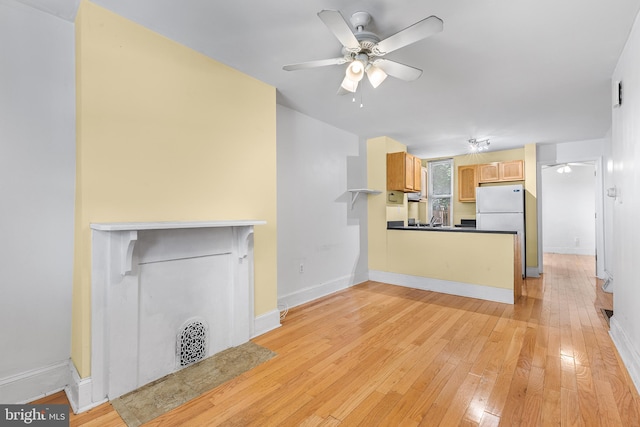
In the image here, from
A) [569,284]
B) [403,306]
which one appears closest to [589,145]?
[569,284]

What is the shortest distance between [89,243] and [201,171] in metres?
0.91

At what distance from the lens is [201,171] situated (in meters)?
2.35

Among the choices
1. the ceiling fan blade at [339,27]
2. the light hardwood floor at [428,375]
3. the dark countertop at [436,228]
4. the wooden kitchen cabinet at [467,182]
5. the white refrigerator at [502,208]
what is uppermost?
the ceiling fan blade at [339,27]

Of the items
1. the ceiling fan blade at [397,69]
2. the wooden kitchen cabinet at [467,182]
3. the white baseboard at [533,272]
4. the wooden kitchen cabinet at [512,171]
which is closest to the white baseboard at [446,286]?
the white baseboard at [533,272]

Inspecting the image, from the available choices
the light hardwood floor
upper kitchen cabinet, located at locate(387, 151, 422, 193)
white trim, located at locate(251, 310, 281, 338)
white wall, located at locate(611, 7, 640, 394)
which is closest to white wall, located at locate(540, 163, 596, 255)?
upper kitchen cabinet, located at locate(387, 151, 422, 193)

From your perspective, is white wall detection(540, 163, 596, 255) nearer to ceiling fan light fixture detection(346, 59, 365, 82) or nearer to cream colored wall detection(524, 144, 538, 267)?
cream colored wall detection(524, 144, 538, 267)

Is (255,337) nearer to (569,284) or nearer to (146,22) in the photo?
(146,22)

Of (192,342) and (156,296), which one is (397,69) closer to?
(156,296)

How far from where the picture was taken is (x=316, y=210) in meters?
3.97

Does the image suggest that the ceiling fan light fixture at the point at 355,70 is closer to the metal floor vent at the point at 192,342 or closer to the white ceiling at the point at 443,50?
the white ceiling at the point at 443,50

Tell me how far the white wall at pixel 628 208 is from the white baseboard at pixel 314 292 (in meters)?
2.91

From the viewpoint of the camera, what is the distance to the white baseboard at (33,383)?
1.71 meters

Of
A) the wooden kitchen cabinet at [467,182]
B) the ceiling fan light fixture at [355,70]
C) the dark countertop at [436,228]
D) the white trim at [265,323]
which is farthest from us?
the wooden kitchen cabinet at [467,182]

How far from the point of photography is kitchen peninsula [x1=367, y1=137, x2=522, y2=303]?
376 cm
